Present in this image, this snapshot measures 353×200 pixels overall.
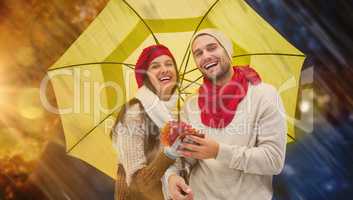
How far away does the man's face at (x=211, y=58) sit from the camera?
3172 millimetres

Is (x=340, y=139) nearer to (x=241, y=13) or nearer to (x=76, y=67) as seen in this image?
(x=241, y=13)

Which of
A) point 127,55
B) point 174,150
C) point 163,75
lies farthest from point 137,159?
point 127,55

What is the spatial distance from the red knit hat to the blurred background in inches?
16.2

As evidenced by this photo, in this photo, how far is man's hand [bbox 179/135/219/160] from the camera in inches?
121

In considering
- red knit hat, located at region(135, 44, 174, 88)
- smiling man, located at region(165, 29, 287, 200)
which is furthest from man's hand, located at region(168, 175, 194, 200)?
red knit hat, located at region(135, 44, 174, 88)

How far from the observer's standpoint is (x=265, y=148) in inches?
120

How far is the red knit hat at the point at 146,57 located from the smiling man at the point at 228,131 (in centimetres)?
19

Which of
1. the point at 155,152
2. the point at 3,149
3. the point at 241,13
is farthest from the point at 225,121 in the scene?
the point at 3,149

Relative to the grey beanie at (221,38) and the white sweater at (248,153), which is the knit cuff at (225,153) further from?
the grey beanie at (221,38)

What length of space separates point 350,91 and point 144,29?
135 cm

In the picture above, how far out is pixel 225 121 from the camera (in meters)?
3.12

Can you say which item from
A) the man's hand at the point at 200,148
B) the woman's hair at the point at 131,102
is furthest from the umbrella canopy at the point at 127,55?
the man's hand at the point at 200,148

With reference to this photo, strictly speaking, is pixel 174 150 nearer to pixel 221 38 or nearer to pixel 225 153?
pixel 225 153

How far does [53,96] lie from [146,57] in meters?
0.64
